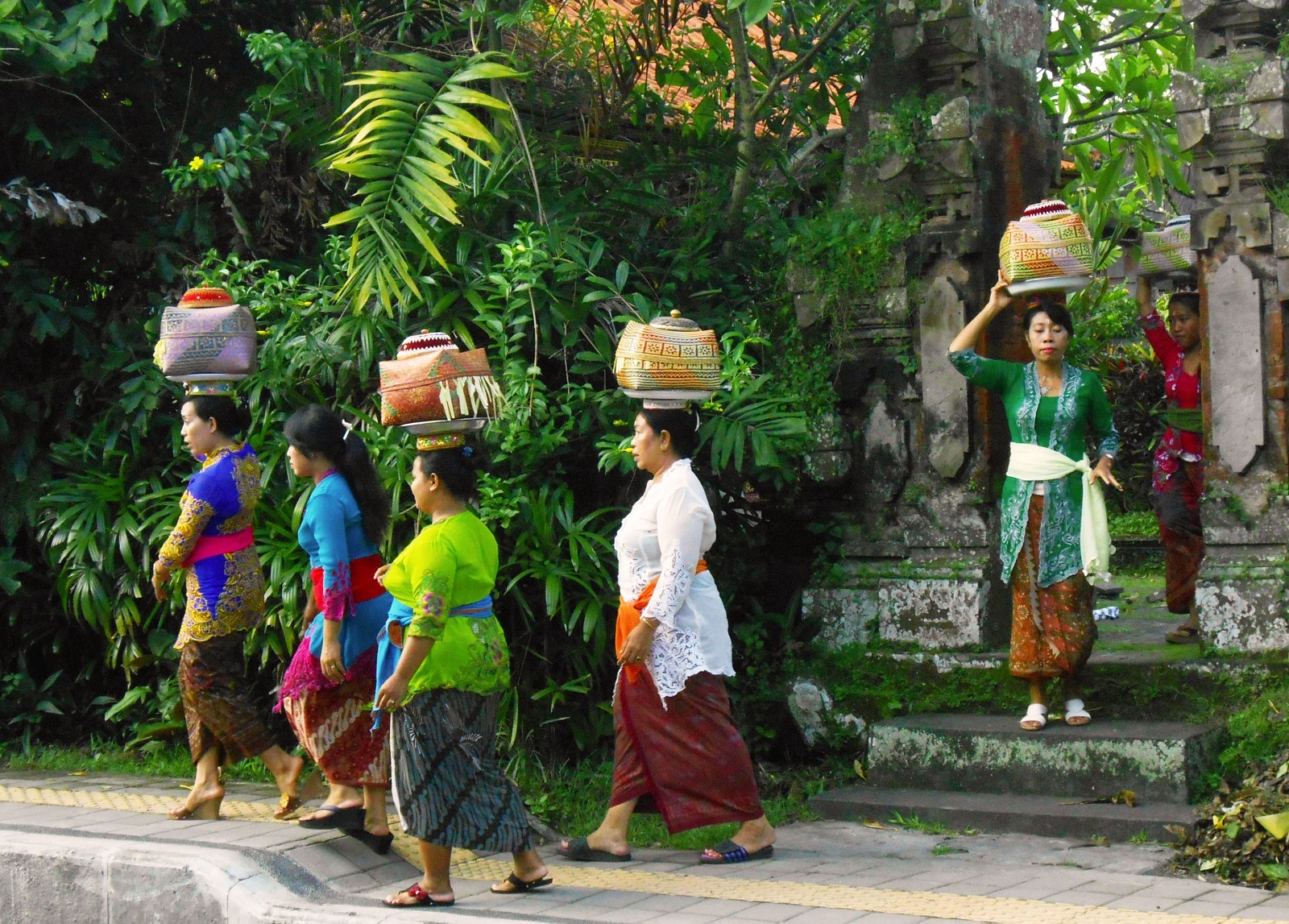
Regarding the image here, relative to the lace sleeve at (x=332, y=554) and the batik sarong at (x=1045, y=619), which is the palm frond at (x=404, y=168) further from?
the batik sarong at (x=1045, y=619)

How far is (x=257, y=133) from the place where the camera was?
7516 mm

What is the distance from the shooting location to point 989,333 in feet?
21.5

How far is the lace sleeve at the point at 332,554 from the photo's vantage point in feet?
17.0

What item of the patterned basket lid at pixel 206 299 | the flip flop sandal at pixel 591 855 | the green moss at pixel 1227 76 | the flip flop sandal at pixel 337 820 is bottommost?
the flip flop sandal at pixel 591 855

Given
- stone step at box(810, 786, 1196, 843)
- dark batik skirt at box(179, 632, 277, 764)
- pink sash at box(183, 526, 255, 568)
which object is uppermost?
pink sash at box(183, 526, 255, 568)

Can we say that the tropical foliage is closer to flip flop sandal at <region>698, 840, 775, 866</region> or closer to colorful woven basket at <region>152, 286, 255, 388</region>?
colorful woven basket at <region>152, 286, 255, 388</region>

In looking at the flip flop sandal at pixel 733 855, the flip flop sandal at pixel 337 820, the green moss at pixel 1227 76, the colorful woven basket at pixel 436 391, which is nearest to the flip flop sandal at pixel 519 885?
the flip flop sandal at pixel 733 855

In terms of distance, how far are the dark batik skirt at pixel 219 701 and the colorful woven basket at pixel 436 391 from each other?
1.35 metres

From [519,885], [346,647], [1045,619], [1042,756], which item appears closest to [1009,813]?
[1042,756]

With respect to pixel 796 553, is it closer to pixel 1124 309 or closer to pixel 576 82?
pixel 576 82

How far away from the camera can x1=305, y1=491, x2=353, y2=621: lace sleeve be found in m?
5.17

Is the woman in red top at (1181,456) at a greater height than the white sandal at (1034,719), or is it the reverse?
the woman in red top at (1181,456)

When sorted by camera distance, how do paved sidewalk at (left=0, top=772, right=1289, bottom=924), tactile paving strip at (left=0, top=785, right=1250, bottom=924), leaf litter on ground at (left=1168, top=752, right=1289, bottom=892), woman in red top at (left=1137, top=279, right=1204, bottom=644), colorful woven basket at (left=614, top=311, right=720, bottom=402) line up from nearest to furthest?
tactile paving strip at (left=0, top=785, right=1250, bottom=924) < paved sidewalk at (left=0, top=772, right=1289, bottom=924) < leaf litter on ground at (left=1168, top=752, right=1289, bottom=892) < colorful woven basket at (left=614, top=311, right=720, bottom=402) < woman in red top at (left=1137, top=279, right=1204, bottom=644)

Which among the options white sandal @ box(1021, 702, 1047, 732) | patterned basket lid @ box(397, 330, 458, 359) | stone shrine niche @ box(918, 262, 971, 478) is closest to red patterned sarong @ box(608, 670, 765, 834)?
white sandal @ box(1021, 702, 1047, 732)
